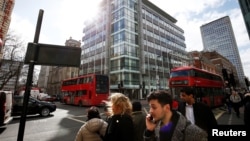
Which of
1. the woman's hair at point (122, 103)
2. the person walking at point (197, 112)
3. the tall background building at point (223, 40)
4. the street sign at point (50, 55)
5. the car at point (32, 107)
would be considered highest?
the tall background building at point (223, 40)

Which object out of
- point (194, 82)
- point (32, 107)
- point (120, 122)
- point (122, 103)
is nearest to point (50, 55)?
point (122, 103)

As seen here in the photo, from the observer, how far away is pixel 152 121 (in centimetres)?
172

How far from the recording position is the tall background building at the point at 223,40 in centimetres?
9924

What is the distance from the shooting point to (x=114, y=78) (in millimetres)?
34594

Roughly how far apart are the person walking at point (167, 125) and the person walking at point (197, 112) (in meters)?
1.59

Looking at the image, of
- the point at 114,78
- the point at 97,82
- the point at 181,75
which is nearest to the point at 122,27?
the point at 114,78

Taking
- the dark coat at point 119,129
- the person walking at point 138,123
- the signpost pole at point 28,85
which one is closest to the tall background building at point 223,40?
the person walking at point 138,123

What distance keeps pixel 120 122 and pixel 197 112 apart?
182 cm

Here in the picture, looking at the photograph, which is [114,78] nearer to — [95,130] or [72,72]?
[72,72]

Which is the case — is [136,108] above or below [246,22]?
below

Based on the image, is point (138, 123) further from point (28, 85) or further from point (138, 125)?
point (28, 85)

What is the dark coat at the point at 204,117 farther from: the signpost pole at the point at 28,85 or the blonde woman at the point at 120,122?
the signpost pole at the point at 28,85

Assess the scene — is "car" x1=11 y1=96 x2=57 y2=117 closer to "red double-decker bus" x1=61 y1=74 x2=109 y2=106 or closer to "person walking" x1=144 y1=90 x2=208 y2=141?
"red double-decker bus" x1=61 y1=74 x2=109 y2=106

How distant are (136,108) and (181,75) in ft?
34.6
